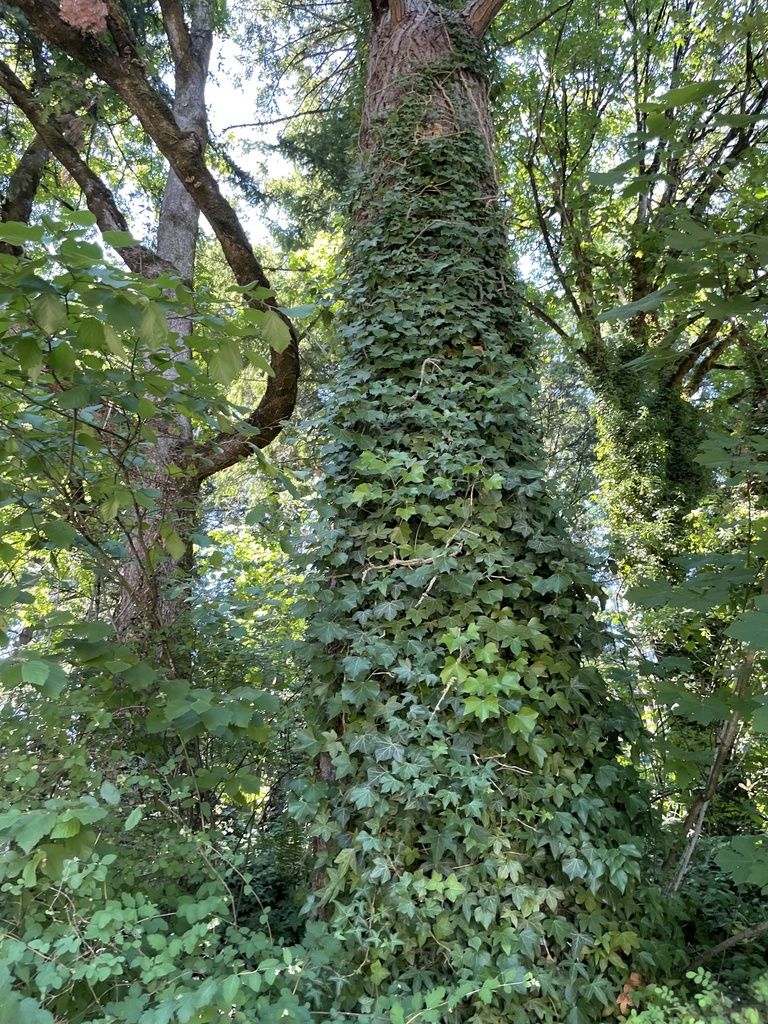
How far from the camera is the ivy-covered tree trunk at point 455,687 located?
1.73 meters

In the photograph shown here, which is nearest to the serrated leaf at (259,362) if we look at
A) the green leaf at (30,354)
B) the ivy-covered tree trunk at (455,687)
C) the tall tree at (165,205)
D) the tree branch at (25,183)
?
the tall tree at (165,205)

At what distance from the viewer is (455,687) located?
1982mm

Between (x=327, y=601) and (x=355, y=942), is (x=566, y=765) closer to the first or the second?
(x=355, y=942)

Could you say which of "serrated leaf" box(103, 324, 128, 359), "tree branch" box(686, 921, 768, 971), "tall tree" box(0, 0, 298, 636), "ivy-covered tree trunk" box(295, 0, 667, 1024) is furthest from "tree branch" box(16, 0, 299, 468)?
"tree branch" box(686, 921, 768, 971)

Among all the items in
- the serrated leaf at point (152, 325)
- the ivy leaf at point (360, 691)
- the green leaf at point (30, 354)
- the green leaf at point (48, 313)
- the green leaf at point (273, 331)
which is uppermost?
the green leaf at point (273, 331)

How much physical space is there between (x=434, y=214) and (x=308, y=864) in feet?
10.4

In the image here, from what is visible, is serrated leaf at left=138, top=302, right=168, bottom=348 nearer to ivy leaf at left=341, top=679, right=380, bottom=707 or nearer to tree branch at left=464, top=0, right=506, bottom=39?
ivy leaf at left=341, top=679, right=380, bottom=707

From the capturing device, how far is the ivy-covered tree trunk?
1.73 m

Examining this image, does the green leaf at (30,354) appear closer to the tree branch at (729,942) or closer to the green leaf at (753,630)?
the green leaf at (753,630)

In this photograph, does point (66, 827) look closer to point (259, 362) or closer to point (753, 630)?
point (259, 362)

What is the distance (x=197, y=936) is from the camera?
143 cm

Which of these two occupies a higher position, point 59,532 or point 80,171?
point 80,171

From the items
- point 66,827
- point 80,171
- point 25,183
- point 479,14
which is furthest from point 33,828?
point 25,183

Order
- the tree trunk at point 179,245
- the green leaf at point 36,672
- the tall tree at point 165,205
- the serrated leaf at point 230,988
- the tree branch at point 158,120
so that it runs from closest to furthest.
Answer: the serrated leaf at point 230,988
the green leaf at point 36,672
the tall tree at point 165,205
the tree trunk at point 179,245
the tree branch at point 158,120
